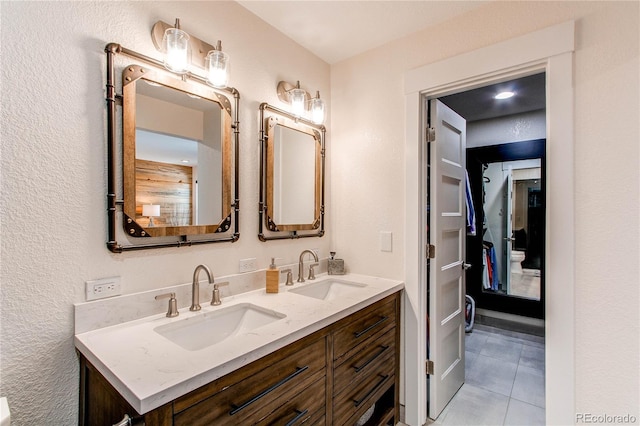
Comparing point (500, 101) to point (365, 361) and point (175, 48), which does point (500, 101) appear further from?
point (175, 48)

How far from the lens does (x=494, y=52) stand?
164cm

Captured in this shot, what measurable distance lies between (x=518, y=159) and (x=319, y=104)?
8.31 ft

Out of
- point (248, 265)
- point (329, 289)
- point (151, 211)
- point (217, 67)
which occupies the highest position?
point (217, 67)

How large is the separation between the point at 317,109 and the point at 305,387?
5.39 feet

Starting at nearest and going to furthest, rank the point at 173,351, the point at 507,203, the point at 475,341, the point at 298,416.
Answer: the point at 173,351, the point at 298,416, the point at 475,341, the point at 507,203

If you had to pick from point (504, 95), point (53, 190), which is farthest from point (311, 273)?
point (504, 95)

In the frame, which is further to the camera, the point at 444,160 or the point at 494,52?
the point at 444,160

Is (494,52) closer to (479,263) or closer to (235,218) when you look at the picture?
(235,218)

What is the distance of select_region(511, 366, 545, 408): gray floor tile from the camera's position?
2.15 meters

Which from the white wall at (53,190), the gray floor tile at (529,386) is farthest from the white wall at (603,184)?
the white wall at (53,190)

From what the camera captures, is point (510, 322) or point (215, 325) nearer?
point (215, 325)

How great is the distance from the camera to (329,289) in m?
2.08

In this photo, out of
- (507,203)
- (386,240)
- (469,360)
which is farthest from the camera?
(507,203)

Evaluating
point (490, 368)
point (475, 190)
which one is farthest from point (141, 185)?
point (475, 190)
